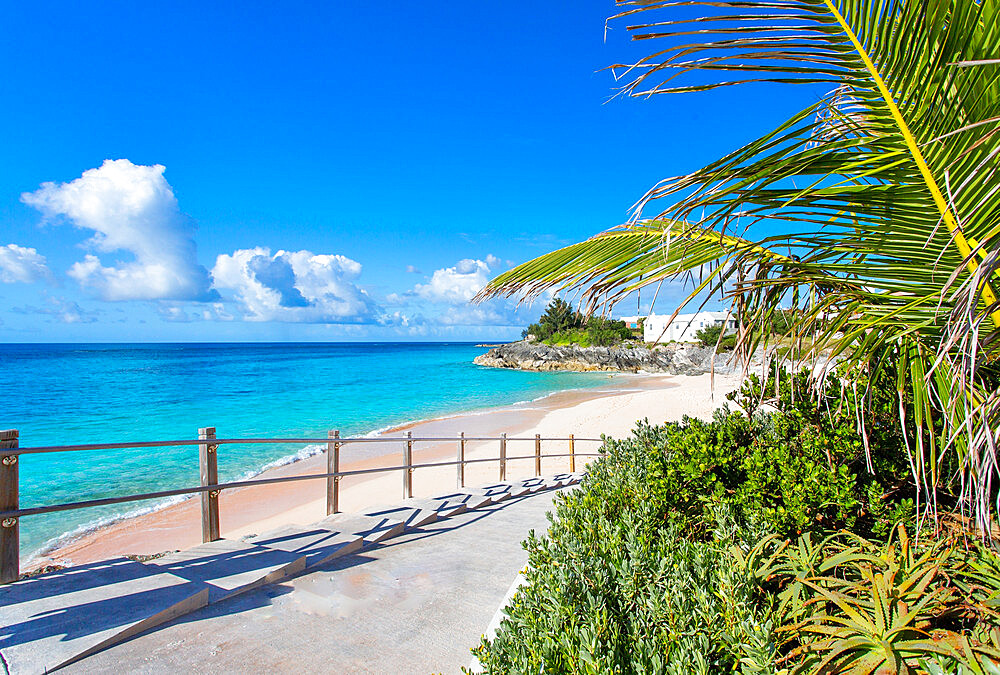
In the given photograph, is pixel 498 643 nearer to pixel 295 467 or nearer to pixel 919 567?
pixel 919 567

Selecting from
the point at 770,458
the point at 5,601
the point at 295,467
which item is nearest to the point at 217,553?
the point at 5,601

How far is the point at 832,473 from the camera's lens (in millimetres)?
2238

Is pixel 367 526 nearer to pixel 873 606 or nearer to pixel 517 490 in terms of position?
pixel 517 490

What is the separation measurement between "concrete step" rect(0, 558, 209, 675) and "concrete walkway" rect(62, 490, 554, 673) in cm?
7

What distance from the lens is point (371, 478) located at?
14.2 meters

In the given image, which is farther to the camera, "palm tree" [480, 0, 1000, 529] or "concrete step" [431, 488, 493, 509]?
"concrete step" [431, 488, 493, 509]

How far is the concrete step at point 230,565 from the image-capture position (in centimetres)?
347

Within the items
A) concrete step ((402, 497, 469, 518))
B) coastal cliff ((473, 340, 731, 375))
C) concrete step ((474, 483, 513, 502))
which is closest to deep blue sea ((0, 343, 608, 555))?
concrete step ((402, 497, 469, 518))

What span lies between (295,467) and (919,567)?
15890 mm

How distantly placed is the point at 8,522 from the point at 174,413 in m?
30.3

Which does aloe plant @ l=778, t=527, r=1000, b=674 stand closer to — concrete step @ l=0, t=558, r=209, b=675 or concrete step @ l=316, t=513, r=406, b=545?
concrete step @ l=0, t=558, r=209, b=675

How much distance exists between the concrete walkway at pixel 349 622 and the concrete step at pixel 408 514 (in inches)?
31.0

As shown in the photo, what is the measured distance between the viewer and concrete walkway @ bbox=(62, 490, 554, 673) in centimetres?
272

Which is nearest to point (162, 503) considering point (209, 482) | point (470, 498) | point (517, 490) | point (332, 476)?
point (332, 476)
